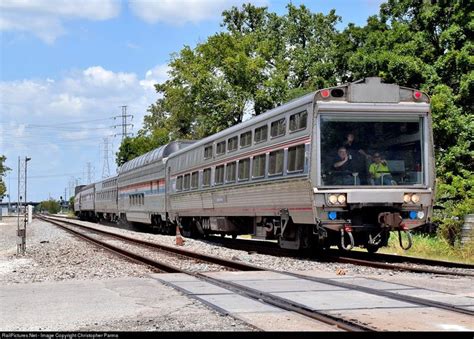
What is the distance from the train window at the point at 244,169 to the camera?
18.2 meters

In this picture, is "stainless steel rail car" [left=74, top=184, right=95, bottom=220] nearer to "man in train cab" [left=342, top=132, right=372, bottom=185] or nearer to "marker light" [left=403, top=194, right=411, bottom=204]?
"man in train cab" [left=342, top=132, right=372, bottom=185]

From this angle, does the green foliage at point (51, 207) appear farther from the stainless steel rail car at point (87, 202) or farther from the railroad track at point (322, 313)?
the railroad track at point (322, 313)

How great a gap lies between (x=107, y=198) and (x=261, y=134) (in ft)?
113

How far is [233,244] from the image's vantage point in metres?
22.9

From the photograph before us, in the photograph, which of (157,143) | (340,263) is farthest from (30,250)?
(157,143)

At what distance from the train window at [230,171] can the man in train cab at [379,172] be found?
5.80 metres

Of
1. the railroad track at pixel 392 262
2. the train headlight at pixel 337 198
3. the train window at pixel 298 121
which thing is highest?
the train window at pixel 298 121

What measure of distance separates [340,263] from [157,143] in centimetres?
6380

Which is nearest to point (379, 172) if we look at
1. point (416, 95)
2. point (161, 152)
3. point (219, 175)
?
point (416, 95)

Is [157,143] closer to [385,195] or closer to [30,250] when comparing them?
[30,250]

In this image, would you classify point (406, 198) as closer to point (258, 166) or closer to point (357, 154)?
point (357, 154)

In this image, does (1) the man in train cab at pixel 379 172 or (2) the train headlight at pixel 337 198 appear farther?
(1) the man in train cab at pixel 379 172

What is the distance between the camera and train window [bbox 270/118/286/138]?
1584cm

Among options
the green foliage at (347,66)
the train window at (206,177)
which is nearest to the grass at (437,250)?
the green foliage at (347,66)
